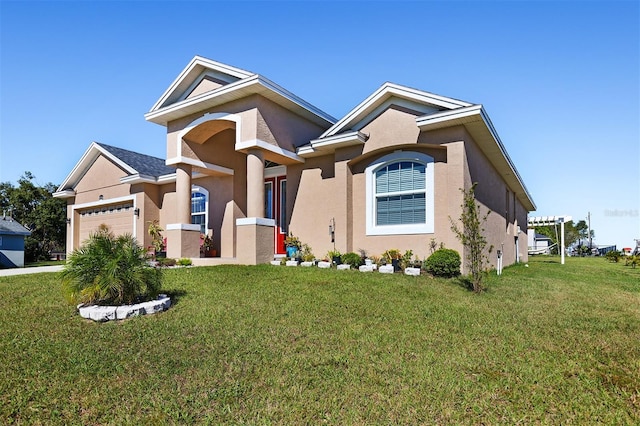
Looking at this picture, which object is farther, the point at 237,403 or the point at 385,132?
the point at 385,132

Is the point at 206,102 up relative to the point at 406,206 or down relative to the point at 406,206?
up

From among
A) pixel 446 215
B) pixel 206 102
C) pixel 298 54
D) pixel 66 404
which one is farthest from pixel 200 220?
pixel 66 404

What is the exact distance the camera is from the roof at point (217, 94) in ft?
38.8

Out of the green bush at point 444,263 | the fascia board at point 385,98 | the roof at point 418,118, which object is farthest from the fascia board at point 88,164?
the green bush at point 444,263

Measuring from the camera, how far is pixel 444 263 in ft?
32.3

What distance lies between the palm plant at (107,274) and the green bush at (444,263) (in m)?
6.55

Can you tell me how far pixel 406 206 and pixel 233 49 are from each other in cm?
814

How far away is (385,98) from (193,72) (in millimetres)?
6686

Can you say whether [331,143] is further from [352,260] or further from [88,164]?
[88,164]

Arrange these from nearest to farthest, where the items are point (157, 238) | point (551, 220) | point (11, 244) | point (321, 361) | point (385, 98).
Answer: point (321, 361)
point (385, 98)
point (11, 244)
point (157, 238)
point (551, 220)

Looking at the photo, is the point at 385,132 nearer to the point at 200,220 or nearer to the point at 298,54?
the point at 298,54

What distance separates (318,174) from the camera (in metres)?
13.2

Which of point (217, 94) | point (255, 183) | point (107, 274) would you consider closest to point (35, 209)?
point (217, 94)

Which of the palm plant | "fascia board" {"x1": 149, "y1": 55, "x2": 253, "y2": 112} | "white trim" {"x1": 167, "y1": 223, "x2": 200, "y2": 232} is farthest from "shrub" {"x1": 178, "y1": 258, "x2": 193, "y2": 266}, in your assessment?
"fascia board" {"x1": 149, "y1": 55, "x2": 253, "y2": 112}
